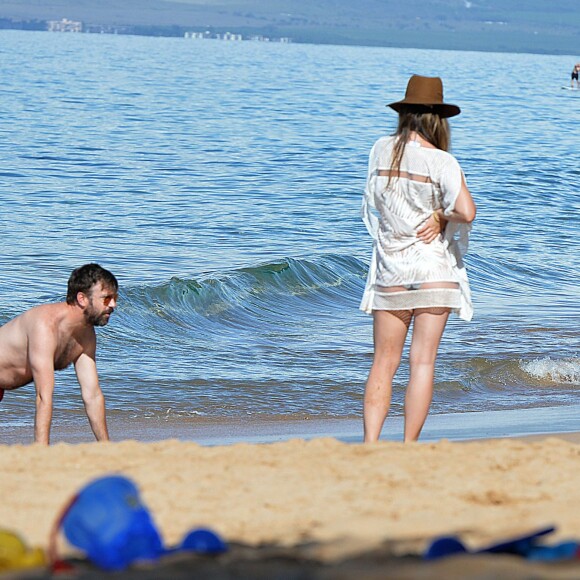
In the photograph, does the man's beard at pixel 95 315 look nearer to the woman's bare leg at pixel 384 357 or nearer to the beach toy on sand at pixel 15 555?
the woman's bare leg at pixel 384 357

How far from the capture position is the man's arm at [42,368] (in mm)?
5285

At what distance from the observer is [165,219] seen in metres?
16.3

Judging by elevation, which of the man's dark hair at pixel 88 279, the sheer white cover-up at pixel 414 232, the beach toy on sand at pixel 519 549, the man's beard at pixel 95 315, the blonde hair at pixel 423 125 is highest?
the blonde hair at pixel 423 125

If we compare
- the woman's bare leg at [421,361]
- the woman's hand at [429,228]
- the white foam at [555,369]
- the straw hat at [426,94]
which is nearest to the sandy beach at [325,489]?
the woman's bare leg at [421,361]

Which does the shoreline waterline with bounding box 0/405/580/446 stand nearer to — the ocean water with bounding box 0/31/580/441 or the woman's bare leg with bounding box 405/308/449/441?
the ocean water with bounding box 0/31/580/441

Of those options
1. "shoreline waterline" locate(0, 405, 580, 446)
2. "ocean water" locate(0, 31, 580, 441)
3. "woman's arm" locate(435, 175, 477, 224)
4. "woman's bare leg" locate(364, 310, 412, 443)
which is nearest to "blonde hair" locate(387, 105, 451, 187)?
"woman's arm" locate(435, 175, 477, 224)

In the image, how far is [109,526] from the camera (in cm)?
306

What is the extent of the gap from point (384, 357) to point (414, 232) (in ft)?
1.96

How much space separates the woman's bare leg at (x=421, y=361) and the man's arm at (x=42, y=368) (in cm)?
173

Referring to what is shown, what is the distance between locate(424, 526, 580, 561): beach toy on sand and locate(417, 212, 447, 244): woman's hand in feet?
6.41

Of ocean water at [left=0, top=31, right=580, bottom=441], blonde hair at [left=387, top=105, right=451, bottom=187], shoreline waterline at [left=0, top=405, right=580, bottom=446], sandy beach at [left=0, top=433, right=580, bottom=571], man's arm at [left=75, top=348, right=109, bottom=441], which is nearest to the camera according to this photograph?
sandy beach at [left=0, top=433, right=580, bottom=571]

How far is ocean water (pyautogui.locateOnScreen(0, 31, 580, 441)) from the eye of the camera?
832 cm

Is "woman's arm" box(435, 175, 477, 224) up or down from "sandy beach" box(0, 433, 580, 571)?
up

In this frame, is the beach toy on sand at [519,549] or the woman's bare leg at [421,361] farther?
the woman's bare leg at [421,361]
